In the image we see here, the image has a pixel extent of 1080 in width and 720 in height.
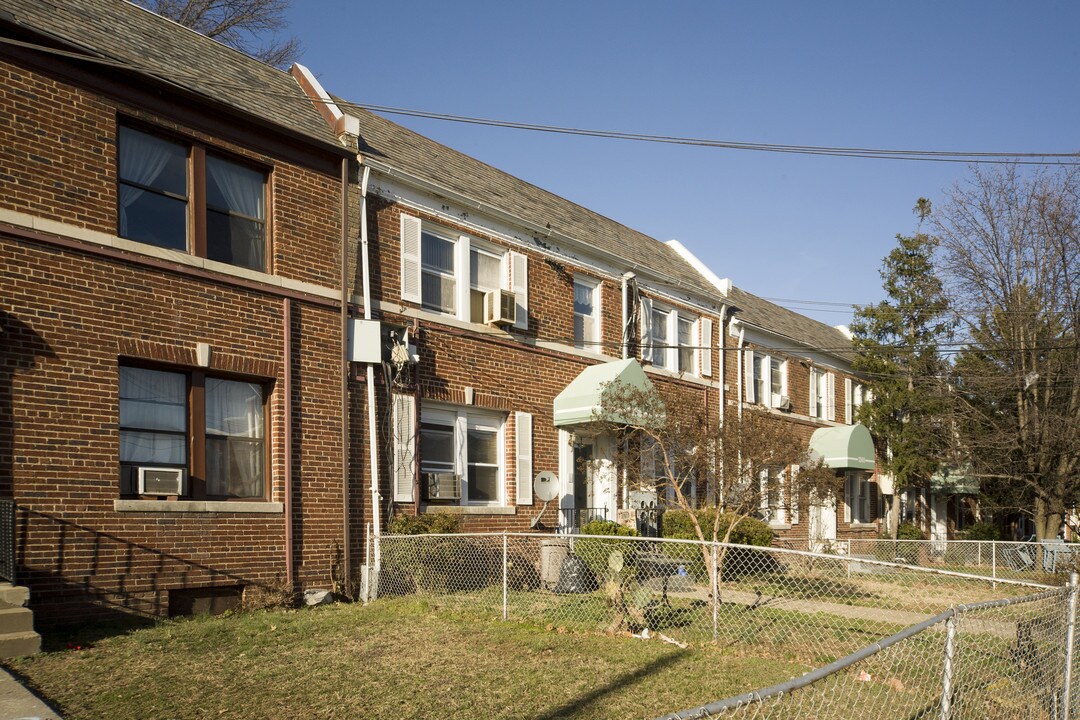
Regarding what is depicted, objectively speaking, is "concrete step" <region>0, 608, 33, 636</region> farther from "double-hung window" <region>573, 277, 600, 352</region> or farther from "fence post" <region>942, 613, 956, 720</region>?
"double-hung window" <region>573, 277, 600, 352</region>

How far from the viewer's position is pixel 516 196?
1833 cm

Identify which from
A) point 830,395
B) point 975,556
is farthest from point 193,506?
point 830,395

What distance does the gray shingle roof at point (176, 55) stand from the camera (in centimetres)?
1110

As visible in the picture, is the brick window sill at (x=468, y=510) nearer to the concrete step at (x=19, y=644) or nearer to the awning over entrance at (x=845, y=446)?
the concrete step at (x=19, y=644)

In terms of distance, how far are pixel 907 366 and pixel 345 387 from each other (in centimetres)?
2071

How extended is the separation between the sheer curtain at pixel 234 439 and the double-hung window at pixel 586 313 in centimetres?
733

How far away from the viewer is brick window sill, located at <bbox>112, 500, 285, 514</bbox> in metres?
10.6

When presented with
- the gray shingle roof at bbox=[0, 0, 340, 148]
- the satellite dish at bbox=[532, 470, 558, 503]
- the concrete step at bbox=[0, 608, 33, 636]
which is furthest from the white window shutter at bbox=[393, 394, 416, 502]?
the concrete step at bbox=[0, 608, 33, 636]

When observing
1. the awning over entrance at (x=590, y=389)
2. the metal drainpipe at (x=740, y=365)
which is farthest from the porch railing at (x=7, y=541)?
the metal drainpipe at (x=740, y=365)

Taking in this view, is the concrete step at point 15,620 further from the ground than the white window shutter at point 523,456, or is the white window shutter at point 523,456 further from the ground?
the white window shutter at point 523,456

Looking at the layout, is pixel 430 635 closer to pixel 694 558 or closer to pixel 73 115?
pixel 694 558

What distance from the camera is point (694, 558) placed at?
12.6 metres

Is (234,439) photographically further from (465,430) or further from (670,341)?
(670,341)

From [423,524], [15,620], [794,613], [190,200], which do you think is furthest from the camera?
[423,524]
